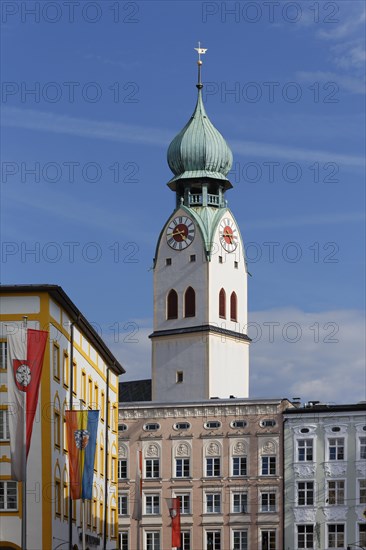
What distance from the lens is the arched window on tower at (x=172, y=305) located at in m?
142

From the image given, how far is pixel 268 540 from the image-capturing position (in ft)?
375

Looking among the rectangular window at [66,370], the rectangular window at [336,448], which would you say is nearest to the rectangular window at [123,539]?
the rectangular window at [336,448]

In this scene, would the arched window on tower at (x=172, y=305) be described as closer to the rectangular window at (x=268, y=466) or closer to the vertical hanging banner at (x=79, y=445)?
the rectangular window at (x=268, y=466)

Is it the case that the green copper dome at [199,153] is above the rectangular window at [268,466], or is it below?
above

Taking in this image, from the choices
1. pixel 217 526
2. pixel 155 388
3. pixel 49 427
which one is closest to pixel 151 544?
pixel 217 526

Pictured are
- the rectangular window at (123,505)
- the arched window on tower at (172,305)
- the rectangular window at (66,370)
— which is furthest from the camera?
the arched window on tower at (172,305)

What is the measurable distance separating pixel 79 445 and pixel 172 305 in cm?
7431

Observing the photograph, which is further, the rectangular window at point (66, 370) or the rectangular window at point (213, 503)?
the rectangular window at point (213, 503)

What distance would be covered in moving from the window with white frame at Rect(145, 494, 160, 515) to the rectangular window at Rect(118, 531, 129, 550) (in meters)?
2.42

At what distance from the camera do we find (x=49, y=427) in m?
67.1

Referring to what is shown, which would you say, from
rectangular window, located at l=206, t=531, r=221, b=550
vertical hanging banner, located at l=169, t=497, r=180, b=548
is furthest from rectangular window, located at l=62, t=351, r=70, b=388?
rectangular window, located at l=206, t=531, r=221, b=550

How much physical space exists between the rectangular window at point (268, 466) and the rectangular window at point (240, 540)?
4.75 metres

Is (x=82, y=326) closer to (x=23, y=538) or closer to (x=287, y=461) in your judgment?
(x=23, y=538)

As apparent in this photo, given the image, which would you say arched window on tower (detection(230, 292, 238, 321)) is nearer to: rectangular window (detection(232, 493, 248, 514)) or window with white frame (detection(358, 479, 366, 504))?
rectangular window (detection(232, 493, 248, 514))
